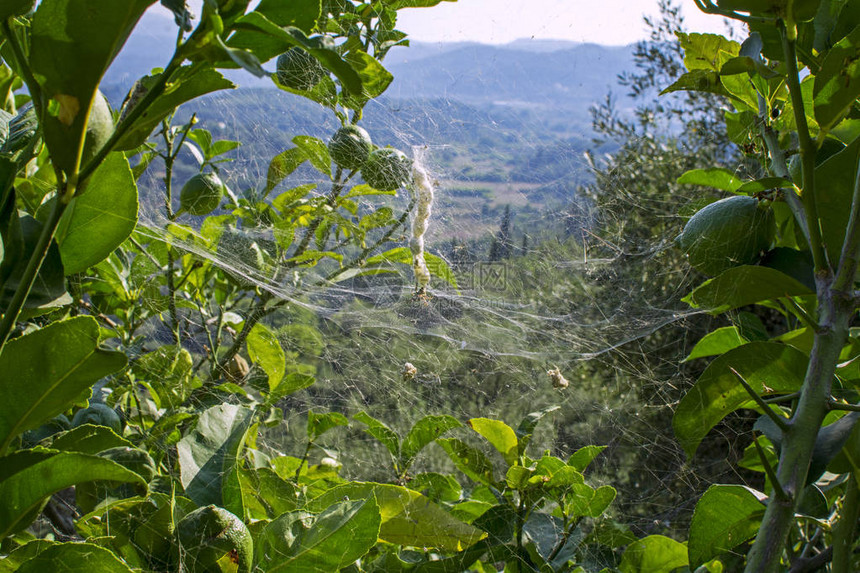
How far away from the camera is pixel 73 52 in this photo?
18.4 inches

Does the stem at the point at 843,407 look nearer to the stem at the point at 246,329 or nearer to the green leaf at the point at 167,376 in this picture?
the stem at the point at 246,329

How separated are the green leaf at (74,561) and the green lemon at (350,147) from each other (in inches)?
39.7

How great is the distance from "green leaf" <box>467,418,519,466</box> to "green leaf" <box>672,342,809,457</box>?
14.4 inches

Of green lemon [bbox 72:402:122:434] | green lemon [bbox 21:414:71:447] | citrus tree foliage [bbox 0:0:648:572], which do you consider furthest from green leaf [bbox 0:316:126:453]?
green lemon [bbox 72:402:122:434]

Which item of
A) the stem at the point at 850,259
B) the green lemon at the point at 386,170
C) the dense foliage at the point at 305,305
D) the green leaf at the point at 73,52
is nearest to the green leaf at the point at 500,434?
the dense foliage at the point at 305,305

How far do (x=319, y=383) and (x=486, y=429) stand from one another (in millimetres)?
989

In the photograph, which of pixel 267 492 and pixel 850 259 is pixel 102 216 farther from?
pixel 850 259

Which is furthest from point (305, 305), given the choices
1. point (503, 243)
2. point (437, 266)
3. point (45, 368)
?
point (45, 368)

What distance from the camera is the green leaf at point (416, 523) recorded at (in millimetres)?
914

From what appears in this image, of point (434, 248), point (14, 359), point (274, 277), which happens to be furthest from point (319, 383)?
point (14, 359)

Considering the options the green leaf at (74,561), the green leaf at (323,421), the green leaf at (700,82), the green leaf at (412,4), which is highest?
the green leaf at (412,4)

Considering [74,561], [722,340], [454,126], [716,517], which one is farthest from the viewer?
[454,126]

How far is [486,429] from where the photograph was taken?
42.7 inches

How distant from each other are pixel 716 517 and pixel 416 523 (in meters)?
0.45
